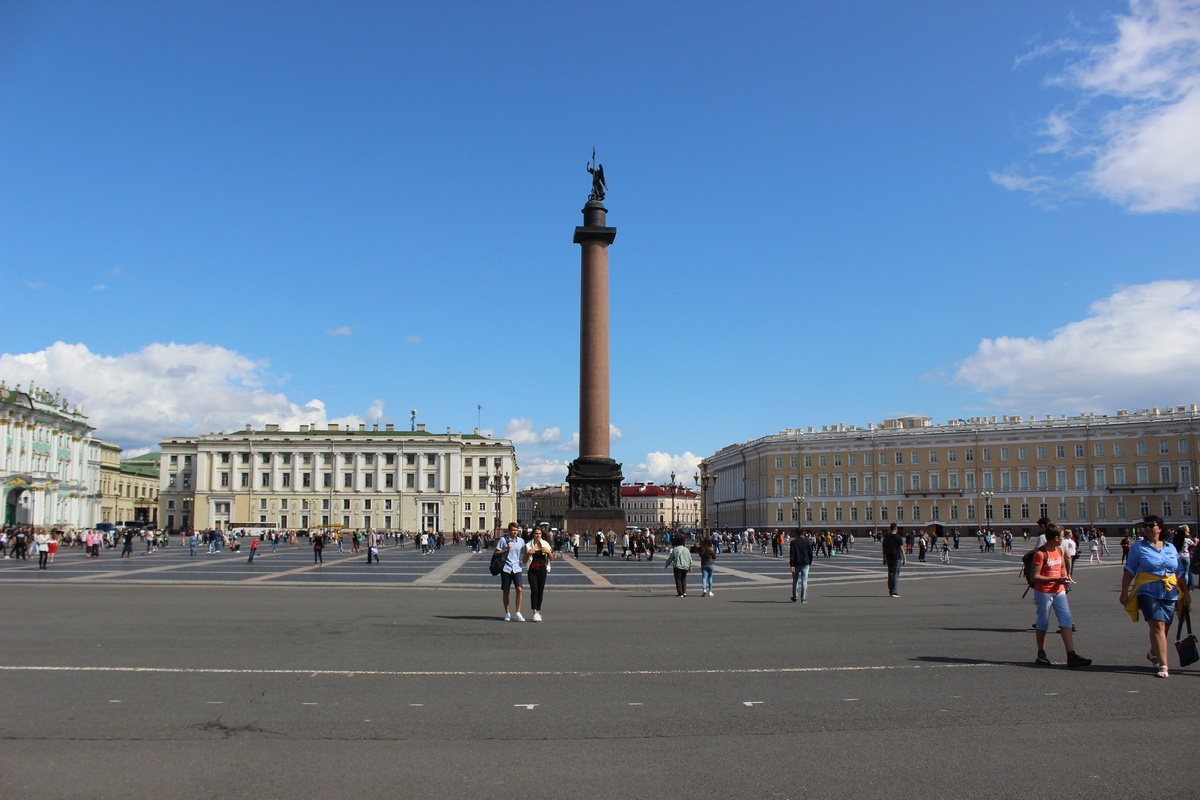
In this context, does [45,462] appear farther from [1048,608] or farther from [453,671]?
[1048,608]

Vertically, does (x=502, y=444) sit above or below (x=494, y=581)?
above

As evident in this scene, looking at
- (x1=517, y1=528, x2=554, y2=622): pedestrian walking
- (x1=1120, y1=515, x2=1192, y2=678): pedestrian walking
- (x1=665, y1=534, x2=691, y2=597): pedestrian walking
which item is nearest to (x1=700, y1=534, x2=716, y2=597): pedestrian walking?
(x1=665, y1=534, x2=691, y2=597): pedestrian walking

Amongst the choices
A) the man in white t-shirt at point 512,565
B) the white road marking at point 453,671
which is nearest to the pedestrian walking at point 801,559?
the man in white t-shirt at point 512,565

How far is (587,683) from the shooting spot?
9266mm

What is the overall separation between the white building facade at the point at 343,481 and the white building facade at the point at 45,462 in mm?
20341

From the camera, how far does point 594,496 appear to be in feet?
175

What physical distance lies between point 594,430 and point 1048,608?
42888 millimetres

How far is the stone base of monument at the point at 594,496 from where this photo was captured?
173 ft

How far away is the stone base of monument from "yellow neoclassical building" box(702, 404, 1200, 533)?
171ft

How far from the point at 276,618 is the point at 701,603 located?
8.20 meters

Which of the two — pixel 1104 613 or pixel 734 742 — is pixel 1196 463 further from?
pixel 734 742

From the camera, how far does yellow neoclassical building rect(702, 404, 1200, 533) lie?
3851 inches

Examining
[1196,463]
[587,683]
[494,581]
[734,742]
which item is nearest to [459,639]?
[587,683]

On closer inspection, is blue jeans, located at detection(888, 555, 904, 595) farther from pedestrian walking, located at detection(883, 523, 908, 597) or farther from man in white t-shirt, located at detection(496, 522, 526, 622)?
man in white t-shirt, located at detection(496, 522, 526, 622)
